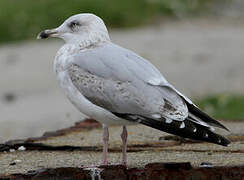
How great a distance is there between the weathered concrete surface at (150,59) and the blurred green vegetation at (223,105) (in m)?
0.31

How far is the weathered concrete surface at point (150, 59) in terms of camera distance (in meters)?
9.95

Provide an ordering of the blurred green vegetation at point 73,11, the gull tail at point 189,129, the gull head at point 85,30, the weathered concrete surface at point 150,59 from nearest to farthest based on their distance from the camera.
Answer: the gull tail at point 189,129
the gull head at point 85,30
the weathered concrete surface at point 150,59
the blurred green vegetation at point 73,11

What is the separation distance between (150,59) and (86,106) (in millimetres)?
7641

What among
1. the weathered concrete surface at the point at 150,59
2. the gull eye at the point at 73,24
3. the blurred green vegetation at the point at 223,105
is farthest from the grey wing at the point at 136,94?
the blurred green vegetation at the point at 223,105

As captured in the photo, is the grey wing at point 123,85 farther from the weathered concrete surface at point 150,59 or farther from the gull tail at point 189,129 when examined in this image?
the weathered concrete surface at point 150,59

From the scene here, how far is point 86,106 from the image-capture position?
4.85 metres

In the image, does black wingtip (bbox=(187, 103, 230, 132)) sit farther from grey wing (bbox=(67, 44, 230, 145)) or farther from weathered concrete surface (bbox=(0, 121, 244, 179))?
weathered concrete surface (bbox=(0, 121, 244, 179))

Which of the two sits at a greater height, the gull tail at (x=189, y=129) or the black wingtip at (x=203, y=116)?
the black wingtip at (x=203, y=116)

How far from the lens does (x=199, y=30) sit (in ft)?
50.6

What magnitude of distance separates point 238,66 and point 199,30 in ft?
10.8

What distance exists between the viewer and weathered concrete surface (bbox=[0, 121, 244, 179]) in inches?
187

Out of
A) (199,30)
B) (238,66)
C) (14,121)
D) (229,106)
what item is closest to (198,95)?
(229,106)

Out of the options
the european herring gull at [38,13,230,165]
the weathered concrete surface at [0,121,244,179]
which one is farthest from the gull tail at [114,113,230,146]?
the weathered concrete surface at [0,121,244,179]

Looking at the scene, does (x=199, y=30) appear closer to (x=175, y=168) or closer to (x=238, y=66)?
(x=238, y=66)
